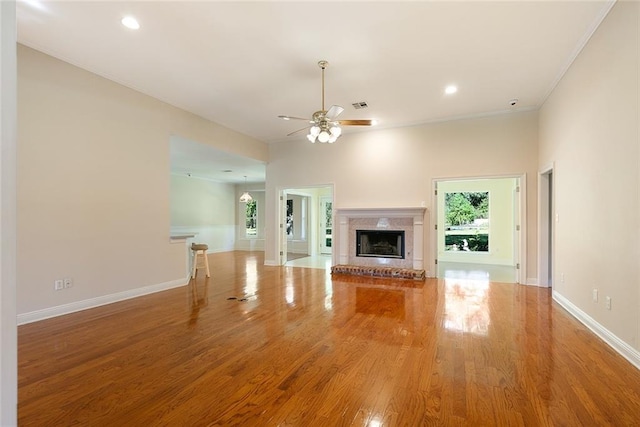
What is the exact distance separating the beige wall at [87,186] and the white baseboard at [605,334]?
219 inches

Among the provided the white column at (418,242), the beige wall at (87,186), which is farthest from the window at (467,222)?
the beige wall at (87,186)

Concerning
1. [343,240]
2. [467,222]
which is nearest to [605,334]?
[343,240]

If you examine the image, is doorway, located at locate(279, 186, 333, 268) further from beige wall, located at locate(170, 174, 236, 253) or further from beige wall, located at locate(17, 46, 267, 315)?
beige wall, located at locate(17, 46, 267, 315)

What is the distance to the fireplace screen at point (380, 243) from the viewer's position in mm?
6398

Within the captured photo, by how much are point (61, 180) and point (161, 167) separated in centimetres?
138

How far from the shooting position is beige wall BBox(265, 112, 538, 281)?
17.9 ft

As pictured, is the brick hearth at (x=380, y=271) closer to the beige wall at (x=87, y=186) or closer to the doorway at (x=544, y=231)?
the doorway at (x=544, y=231)

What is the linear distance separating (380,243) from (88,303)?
202 inches

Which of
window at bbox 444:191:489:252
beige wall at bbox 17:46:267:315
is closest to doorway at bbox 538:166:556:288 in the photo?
window at bbox 444:191:489:252

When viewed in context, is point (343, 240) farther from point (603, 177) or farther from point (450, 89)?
point (603, 177)

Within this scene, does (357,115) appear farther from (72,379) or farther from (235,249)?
(235,249)

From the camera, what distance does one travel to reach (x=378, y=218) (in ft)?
21.3

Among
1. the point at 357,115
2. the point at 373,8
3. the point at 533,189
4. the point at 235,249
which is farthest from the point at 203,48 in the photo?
the point at 235,249

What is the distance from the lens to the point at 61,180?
11.8ft
